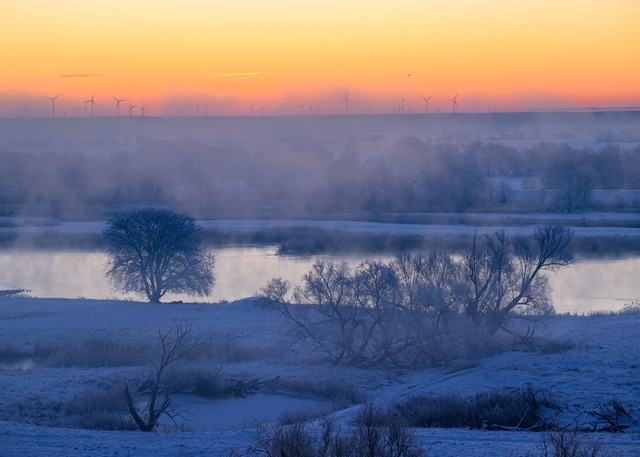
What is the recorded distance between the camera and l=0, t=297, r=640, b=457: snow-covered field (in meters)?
9.80

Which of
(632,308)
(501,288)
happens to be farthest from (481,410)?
(632,308)

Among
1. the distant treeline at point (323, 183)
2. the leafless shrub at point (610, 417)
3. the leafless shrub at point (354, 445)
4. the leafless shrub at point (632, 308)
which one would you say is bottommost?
the leafless shrub at point (610, 417)

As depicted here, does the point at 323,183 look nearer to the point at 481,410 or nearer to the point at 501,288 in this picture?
the point at 501,288

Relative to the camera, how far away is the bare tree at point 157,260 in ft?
75.2

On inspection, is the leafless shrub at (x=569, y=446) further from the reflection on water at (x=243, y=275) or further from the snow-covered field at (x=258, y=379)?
the reflection on water at (x=243, y=275)

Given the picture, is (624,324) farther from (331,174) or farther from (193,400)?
(331,174)

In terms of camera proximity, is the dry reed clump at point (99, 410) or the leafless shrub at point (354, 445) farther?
the dry reed clump at point (99, 410)

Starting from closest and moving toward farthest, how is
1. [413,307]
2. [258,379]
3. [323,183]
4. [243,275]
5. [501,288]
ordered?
1. [258,379]
2. [413,307]
3. [501,288]
4. [243,275]
5. [323,183]

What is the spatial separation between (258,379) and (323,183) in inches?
1623

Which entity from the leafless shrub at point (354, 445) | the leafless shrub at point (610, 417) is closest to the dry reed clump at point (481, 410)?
the leafless shrub at point (610, 417)

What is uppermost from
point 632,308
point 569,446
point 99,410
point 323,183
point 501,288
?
point 323,183

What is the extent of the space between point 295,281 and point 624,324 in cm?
937

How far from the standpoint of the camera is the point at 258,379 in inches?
572

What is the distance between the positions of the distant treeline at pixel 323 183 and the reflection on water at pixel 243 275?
1313 centimetres
